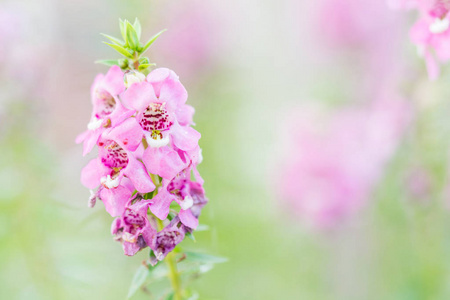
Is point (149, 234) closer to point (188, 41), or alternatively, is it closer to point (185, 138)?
point (185, 138)

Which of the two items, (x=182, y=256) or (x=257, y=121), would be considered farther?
(x=257, y=121)

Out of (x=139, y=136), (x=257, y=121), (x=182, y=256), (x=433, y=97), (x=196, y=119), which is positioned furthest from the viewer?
(x=257, y=121)

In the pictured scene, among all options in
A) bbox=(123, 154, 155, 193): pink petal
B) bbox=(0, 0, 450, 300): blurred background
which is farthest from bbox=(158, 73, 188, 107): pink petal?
bbox=(0, 0, 450, 300): blurred background

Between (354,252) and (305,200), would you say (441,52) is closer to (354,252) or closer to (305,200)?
(305,200)

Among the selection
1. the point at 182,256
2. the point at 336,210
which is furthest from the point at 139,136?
the point at 336,210

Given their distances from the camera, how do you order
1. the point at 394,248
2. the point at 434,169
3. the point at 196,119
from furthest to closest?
1. the point at 196,119
2. the point at 394,248
3. the point at 434,169

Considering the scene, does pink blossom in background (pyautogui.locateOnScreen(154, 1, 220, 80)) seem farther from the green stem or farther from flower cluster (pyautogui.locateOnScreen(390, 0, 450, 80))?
the green stem

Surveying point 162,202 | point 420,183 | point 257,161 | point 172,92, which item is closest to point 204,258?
point 162,202
